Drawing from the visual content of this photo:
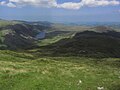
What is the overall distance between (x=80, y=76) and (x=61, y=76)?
2421 millimetres

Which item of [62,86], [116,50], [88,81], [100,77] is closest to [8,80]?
[62,86]

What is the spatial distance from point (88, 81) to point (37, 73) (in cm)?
577

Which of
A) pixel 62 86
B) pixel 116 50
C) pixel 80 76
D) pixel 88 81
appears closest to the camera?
pixel 62 86

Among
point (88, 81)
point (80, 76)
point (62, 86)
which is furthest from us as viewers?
point (80, 76)

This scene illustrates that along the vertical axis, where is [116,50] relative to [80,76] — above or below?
below

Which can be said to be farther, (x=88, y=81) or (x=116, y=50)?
(x=116, y=50)

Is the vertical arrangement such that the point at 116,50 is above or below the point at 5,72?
below

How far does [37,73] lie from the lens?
3058 cm

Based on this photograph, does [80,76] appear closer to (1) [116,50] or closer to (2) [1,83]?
(2) [1,83]

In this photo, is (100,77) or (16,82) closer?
(16,82)

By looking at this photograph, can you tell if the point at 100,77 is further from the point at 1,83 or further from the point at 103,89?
the point at 1,83

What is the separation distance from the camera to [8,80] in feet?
90.3

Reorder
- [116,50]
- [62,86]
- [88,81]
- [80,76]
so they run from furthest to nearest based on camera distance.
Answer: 1. [116,50]
2. [80,76]
3. [88,81]
4. [62,86]

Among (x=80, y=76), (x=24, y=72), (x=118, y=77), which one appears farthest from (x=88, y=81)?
(x=24, y=72)
